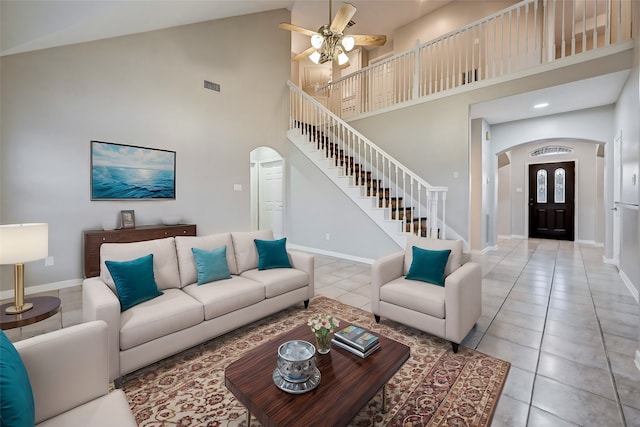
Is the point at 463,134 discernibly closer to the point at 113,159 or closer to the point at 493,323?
the point at 493,323

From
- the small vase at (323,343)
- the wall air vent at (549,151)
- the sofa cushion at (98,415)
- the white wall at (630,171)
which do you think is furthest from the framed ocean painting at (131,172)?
the wall air vent at (549,151)

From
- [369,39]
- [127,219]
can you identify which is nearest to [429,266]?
[369,39]

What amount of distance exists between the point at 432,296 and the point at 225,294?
1745mm

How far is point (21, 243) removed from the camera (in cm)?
174

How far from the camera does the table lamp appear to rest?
1.69 m

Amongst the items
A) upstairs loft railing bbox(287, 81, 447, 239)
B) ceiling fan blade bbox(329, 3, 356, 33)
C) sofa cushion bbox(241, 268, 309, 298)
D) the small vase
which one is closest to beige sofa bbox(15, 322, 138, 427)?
the small vase

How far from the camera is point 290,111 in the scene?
21.7 feet

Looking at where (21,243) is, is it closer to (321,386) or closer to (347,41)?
(321,386)

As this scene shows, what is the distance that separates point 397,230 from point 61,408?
164 inches

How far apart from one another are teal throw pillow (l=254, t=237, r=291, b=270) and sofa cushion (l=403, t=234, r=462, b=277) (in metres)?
1.29

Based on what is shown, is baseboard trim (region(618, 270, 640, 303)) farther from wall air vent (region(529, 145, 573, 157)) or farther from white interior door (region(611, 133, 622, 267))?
wall air vent (region(529, 145, 573, 157))

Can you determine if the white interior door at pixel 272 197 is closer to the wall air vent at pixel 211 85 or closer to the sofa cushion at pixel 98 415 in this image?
the wall air vent at pixel 211 85

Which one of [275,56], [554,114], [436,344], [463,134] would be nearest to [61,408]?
[436,344]

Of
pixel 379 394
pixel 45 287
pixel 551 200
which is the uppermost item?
pixel 551 200
